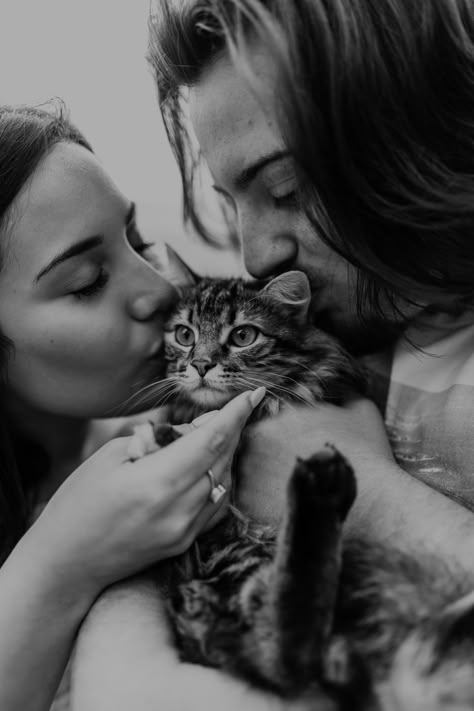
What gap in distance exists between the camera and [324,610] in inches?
27.5

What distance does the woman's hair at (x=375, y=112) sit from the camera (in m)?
0.89

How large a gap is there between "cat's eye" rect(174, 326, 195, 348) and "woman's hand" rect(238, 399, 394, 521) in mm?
274

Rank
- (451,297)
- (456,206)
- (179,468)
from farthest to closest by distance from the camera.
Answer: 1. (451,297)
2. (456,206)
3. (179,468)

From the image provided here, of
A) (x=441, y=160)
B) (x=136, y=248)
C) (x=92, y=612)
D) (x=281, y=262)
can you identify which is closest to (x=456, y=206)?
(x=441, y=160)

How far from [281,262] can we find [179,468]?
0.53 m

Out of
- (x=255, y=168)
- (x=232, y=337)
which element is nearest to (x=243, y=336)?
(x=232, y=337)

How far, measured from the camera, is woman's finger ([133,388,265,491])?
0.84 meters

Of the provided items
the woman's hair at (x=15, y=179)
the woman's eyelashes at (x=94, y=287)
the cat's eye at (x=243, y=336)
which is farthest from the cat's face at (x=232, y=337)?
the woman's hair at (x=15, y=179)

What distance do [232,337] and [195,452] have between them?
18.3 inches

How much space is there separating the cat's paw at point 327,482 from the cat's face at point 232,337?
1.33 feet

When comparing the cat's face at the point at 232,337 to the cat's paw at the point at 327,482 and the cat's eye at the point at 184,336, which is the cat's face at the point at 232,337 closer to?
the cat's eye at the point at 184,336

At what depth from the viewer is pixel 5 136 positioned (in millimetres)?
1155

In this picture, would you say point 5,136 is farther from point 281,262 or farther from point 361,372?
point 361,372

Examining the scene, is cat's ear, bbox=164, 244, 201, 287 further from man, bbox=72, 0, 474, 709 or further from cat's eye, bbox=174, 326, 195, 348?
man, bbox=72, 0, 474, 709
